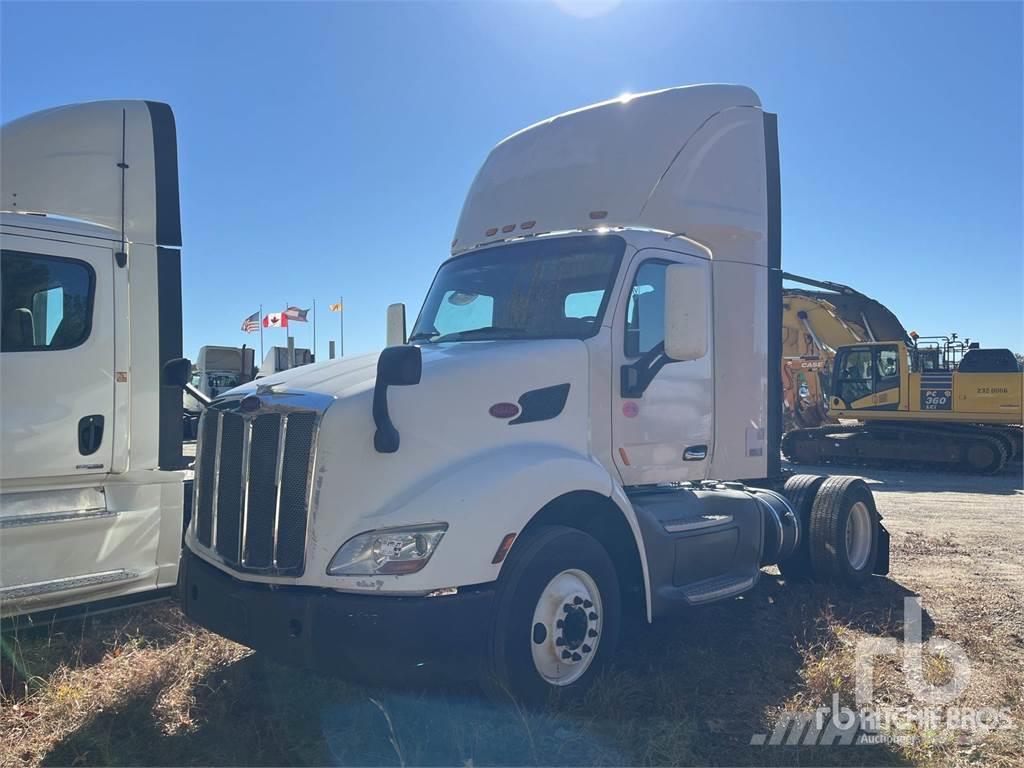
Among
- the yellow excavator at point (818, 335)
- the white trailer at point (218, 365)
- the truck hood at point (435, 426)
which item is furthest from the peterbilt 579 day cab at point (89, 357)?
the yellow excavator at point (818, 335)

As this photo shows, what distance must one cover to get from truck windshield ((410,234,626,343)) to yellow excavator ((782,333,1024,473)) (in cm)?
1543

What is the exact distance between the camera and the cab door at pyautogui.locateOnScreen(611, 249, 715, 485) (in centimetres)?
510

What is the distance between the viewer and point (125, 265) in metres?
5.62

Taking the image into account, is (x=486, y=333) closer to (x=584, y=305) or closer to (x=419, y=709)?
Result: (x=584, y=305)

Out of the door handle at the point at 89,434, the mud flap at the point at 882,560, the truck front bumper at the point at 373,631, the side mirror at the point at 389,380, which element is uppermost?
the side mirror at the point at 389,380

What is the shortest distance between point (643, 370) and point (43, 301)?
3.94 meters

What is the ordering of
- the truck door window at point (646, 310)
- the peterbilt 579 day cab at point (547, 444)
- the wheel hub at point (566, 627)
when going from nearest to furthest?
the peterbilt 579 day cab at point (547, 444), the wheel hub at point (566, 627), the truck door window at point (646, 310)

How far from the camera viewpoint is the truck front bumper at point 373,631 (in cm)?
362

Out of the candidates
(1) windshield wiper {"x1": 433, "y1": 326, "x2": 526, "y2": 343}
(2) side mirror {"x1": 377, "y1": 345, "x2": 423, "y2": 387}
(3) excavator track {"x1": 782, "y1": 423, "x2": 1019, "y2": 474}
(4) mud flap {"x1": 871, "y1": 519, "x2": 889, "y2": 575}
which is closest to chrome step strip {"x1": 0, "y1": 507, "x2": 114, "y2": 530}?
(1) windshield wiper {"x1": 433, "y1": 326, "x2": 526, "y2": 343}

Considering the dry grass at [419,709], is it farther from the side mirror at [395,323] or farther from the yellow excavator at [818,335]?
the yellow excavator at [818,335]

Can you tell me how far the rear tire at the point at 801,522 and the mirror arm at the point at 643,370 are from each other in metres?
2.57

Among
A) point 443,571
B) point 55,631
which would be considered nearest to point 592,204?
point 443,571

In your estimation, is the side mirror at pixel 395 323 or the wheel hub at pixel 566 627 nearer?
the wheel hub at pixel 566 627

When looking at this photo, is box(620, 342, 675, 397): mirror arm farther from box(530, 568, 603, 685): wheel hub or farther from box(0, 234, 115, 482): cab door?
box(0, 234, 115, 482): cab door
